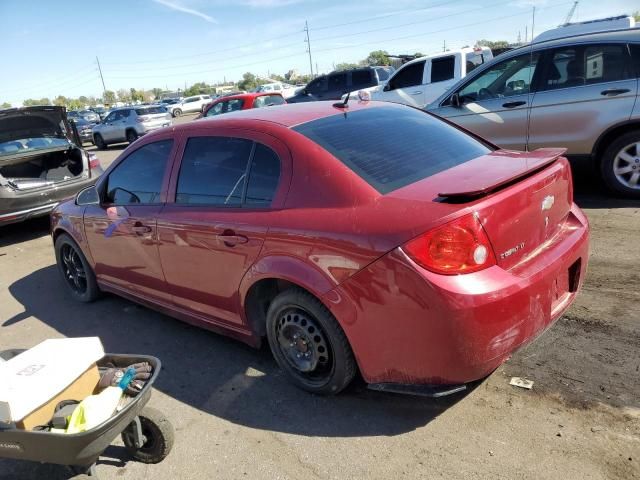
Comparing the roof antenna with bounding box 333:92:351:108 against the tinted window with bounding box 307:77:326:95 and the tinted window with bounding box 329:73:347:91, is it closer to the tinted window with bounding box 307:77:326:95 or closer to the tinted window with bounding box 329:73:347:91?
the tinted window with bounding box 329:73:347:91

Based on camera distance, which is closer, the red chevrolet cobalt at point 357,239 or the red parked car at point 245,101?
the red chevrolet cobalt at point 357,239

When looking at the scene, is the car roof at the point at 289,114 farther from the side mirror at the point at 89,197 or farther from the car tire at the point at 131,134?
the car tire at the point at 131,134

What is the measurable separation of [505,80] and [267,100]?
29.6 feet

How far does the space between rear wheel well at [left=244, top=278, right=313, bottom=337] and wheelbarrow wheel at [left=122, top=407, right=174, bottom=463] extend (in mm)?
827

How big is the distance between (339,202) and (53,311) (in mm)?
3540

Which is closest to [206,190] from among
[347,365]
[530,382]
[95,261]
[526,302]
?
[347,365]

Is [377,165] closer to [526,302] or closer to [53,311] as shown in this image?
[526,302]

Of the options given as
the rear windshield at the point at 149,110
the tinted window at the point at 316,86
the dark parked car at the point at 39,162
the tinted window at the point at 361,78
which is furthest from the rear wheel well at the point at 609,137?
the rear windshield at the point at 149,110

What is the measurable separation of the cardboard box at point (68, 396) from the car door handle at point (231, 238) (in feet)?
3.31

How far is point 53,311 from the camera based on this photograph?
16.0 ft

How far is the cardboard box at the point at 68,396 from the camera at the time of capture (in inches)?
85.5

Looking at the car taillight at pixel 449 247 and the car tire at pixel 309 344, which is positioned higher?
the car taillight at pixel 449 247

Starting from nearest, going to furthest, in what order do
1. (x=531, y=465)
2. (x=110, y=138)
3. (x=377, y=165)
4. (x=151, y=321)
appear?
1. (x=531, y=465)
2. (x=377, y=165)
3. (x=151, y=321)
4. (x=110, y=138)

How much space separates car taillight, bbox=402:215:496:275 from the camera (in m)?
2.31
